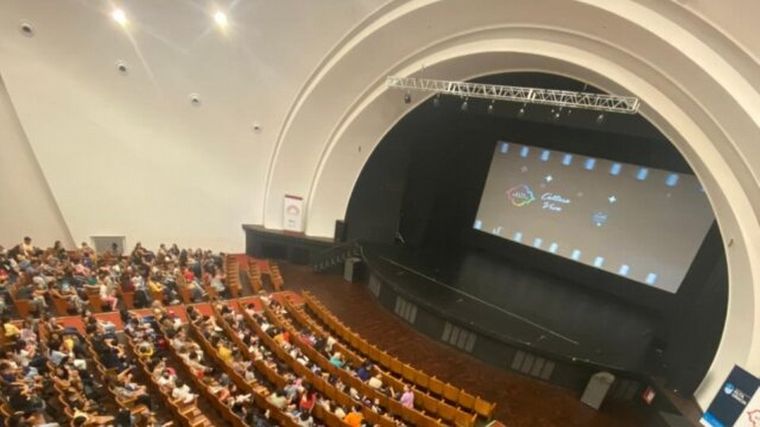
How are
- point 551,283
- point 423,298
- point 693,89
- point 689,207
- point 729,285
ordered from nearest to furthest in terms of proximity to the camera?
point 693,89
point 729,285
point 689,207
point 423,298
point 551,283

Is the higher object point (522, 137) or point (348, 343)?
point (522, 137)

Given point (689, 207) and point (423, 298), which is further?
point (423, 298)

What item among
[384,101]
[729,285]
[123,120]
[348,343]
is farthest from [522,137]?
[123,120]

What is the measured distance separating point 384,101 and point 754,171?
9.84 meters

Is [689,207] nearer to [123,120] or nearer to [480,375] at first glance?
[480,375]

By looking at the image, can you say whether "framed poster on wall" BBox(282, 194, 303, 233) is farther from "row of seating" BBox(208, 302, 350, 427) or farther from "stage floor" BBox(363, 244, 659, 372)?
"row of seating" BBox(208, 302, 350, 427)

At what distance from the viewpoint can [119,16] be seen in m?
11.4

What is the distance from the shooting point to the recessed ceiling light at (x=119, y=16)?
445 inches

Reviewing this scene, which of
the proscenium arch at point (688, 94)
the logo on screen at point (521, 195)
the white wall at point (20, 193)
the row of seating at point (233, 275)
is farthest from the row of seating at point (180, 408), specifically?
the logo on screen at point (521, 195)

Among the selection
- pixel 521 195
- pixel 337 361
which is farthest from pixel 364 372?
pixel 521 195

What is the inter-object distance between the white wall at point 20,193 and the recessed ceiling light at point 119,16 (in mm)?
3982

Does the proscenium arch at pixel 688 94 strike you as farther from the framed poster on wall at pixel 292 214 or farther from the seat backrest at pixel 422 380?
the seat backrest at pixel 422 380

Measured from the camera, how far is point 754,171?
705cm

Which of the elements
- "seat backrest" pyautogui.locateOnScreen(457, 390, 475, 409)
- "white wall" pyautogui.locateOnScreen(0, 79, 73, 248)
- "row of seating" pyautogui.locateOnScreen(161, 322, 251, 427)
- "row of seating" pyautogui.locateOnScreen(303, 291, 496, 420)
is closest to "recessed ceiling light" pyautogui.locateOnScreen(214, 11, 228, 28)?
"white wall" pyautogui.locateOnScreen(0, 79, 73, 248)
